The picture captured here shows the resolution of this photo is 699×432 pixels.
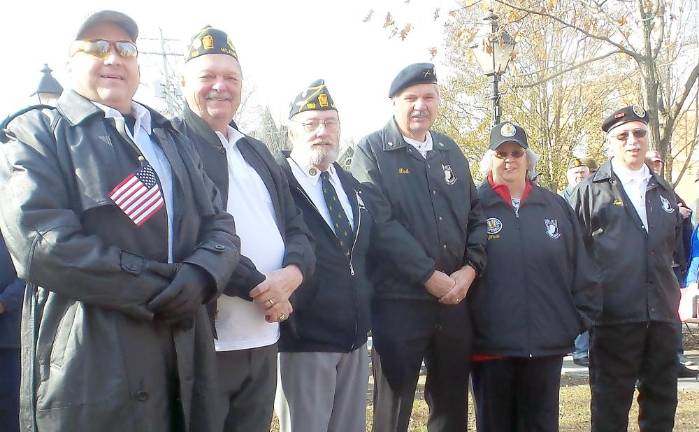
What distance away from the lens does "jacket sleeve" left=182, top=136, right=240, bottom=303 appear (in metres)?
2.61

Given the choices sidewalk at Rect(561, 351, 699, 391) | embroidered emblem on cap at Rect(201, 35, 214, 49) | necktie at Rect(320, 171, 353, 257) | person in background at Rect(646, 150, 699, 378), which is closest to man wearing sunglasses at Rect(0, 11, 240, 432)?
embroidered emblem on cap at Rect(201, 35, 214, 49)

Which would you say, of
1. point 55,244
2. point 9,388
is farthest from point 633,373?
point 9,388

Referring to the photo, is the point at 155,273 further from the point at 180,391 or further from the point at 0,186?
the point at 0,186

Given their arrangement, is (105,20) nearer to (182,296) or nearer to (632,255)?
(182,296)

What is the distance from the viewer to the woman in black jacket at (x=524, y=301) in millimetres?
4172

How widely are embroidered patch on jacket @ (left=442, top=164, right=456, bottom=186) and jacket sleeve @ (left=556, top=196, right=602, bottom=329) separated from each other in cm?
84

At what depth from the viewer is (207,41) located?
11.1 feet

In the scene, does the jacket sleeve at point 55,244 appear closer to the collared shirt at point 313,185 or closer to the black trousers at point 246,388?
the black trousers at point 246,388

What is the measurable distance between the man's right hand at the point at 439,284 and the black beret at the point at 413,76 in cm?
120

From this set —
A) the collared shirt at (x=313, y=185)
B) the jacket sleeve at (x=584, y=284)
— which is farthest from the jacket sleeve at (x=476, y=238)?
the collared shirt at (x=313, y=185)

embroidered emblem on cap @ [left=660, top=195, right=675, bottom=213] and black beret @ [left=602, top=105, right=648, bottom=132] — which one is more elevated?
black beret @ [left=602, top=105, right=648, bottom=132]

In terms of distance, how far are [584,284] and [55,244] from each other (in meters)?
3.21

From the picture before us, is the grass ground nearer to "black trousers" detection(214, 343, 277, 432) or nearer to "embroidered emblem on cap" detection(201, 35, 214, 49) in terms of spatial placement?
"black trousers" detection(214, 343, 277, 432)

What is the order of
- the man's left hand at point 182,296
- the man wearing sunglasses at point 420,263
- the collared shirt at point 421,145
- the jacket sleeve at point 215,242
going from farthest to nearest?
the collared shirt at point 421,145, the man wearing sunglasses at point 420,263, the jacket sleeve at point 215,242, the man's left hand at point 182,296
